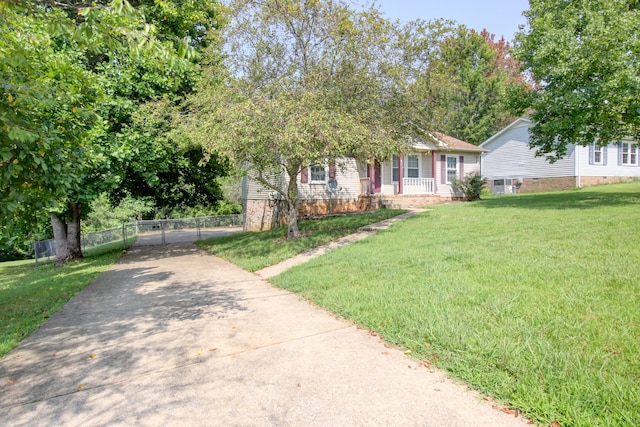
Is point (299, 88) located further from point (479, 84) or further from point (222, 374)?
point (479, 84)

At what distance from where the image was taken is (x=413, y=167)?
21078 millimetres

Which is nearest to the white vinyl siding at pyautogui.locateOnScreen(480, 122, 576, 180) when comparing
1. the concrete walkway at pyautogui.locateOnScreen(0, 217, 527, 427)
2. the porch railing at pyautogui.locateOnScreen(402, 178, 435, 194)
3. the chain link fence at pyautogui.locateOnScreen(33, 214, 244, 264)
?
the porch railing at pyautogui.locateOnScreen(402, 178, 435, 194)

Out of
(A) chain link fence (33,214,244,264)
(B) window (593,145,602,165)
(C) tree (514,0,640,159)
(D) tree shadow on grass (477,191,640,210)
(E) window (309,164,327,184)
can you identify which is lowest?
(A) chain link fence (33,214,244,264)

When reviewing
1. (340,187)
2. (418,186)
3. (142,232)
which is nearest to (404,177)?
(418,186)

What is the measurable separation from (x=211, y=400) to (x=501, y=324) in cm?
290

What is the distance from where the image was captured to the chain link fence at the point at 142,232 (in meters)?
18.7

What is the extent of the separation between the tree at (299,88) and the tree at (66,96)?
2173mm

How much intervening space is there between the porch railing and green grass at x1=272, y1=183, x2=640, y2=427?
11376 mm

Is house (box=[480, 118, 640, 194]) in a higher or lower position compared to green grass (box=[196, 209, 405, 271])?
higher

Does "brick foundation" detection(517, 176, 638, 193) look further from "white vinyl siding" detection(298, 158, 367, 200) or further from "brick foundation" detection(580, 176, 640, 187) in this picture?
"white vinyl siding" detection(298, 158, 367, 200)

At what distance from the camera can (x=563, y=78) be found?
40.4 ft

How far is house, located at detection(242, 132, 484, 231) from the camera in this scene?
1795 cm

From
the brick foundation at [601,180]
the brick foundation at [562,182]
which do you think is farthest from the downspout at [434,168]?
the brick foundation at [601,180]

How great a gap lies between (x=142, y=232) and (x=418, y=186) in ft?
58.7
